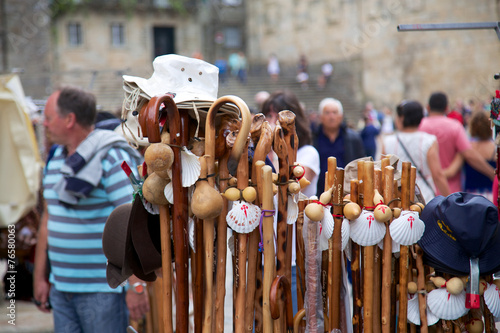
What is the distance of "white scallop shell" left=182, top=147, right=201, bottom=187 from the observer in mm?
1647

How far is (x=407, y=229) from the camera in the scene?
1.73m

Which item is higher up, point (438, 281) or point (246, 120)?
point (246, 120)

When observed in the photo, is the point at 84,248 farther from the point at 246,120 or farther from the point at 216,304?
the point at 246,120

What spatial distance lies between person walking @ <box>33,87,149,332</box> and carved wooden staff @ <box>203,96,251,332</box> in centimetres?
93

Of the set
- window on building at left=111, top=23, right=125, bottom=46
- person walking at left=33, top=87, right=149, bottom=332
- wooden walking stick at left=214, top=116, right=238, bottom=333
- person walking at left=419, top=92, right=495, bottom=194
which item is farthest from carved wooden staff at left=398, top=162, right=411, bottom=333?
window on building at left=111, top=23, right=125, bottom=46

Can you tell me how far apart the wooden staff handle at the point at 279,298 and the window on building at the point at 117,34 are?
27.9 m

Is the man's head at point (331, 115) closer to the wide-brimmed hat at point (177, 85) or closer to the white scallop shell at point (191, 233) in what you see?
the wide-brimmed hat at point (177, 85)

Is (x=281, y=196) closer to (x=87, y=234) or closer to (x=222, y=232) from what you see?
(x=222, y=232)

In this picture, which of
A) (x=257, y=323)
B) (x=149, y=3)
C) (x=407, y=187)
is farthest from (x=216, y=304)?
(x=149, y=3)

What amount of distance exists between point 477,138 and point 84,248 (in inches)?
139

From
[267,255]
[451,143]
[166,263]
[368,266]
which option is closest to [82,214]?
[166,263]

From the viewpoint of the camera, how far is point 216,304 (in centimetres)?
177

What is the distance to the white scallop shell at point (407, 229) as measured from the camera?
1.73m

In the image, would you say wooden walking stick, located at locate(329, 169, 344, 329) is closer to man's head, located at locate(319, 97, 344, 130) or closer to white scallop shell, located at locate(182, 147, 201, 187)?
white scallop shell, located at locate(182, 147, 201, 187)
